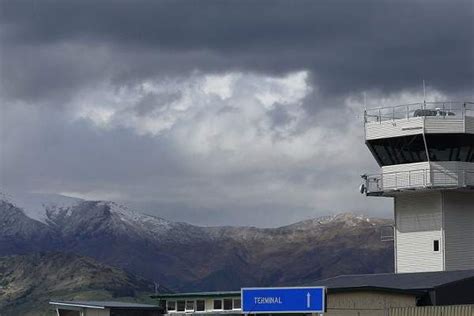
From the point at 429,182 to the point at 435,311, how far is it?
2363 centimetres

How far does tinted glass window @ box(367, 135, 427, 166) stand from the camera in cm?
9181

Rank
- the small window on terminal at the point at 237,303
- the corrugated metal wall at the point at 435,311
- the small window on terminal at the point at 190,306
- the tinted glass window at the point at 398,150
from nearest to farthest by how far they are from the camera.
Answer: the corrugated metal wall at the point at 435,311
the small window on terminal at the point at 237,303
the tinted glass window at the point at 398,150
the small window on terminal at the point at 190,306

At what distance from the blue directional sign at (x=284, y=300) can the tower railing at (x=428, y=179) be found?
89.3 ft

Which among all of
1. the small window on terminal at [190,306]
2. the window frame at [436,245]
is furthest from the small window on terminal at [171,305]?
the window frame at [436,245]

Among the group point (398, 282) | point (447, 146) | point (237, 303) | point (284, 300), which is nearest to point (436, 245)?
point (447, 146)

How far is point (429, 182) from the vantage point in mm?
90188

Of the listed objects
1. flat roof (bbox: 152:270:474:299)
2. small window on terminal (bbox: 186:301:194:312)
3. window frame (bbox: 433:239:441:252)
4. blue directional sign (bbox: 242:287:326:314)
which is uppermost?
window frame (bbox: 433:239:441:252)

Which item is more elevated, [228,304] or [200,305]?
[228,304]

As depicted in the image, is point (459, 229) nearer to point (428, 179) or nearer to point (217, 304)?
point (428, 179)

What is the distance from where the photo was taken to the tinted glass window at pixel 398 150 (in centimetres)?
9181

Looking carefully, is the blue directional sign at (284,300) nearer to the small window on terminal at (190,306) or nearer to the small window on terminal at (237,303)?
the small window on terminal at (237,303)

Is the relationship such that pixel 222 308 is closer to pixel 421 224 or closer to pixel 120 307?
pixel 120 307

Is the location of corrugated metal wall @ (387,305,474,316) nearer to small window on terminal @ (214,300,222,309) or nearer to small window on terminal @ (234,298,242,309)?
small window on terminal @ (234,298,242,309)

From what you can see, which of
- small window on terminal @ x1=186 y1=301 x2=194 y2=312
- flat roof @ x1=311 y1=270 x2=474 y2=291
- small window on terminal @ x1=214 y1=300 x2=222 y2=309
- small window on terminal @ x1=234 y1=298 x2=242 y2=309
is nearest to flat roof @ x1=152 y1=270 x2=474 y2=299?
flat roof @ x1=311 y1=270 x2=474 y2=291
